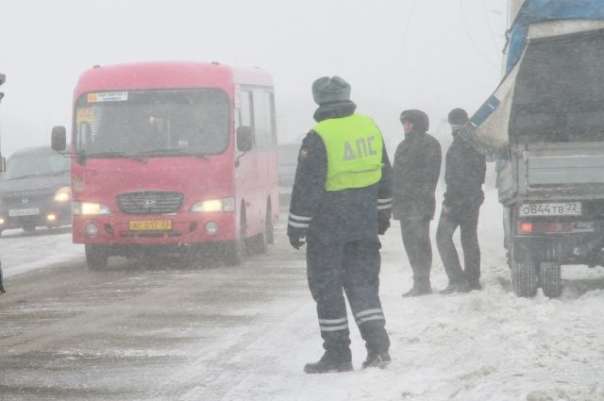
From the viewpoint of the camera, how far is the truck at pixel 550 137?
12.8 m

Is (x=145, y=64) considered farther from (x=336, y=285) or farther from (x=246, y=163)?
(x=336, y=285)

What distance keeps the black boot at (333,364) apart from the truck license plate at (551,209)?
14.5 ft

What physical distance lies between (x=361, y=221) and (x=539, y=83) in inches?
237

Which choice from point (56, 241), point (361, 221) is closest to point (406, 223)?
point (361, 221)

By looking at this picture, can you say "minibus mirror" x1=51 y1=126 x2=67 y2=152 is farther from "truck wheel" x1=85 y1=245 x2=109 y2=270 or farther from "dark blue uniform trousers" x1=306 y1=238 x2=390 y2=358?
"dark blue uniform trousers" x1=306 y1=238 x2=390 y2=358

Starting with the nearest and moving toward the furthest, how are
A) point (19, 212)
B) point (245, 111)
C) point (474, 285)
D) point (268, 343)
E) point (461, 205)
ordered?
point (268, 343), point (461, 205), point (474, 285), point (245, 111), point (19, 212)

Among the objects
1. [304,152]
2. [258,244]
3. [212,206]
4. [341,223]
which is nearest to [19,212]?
[258,244]

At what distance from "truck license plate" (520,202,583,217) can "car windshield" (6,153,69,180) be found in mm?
18832

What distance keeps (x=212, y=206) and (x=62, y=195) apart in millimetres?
11379

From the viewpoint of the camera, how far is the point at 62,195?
1153 inches

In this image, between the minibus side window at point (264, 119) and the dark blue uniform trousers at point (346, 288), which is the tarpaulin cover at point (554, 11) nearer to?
the dark blue uniform trousers at point (346, 288)

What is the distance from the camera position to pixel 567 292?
13695 mm

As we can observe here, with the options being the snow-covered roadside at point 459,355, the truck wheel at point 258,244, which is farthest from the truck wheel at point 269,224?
the snow-covered roadside at point 459,355

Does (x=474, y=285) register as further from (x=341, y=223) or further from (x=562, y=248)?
(x=341, y=223)
